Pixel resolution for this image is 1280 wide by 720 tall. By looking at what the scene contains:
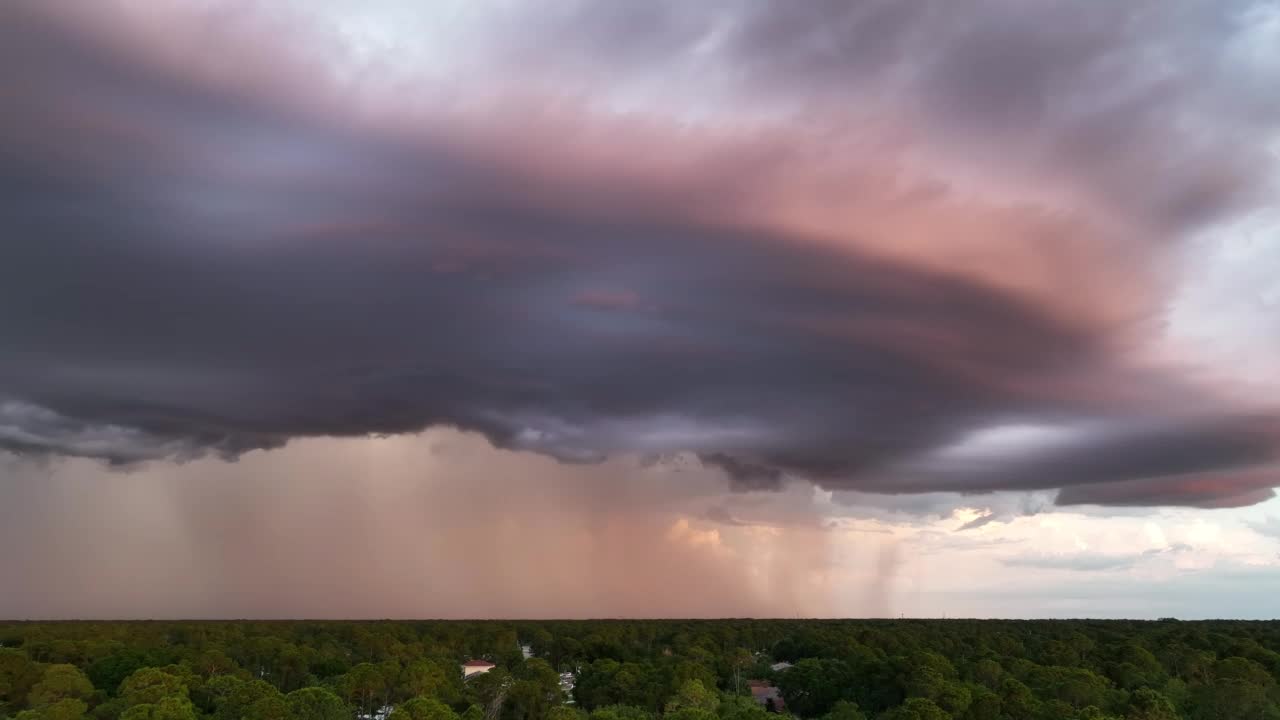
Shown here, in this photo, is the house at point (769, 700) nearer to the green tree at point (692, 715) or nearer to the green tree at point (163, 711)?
the green tree at point (692, 715)

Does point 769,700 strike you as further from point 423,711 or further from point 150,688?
point 150,688

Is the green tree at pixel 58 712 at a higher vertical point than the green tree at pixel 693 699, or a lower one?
higher

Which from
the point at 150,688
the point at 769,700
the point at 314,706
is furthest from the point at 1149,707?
the point at 150,688

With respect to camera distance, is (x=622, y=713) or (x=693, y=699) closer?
(x=693, y=699)

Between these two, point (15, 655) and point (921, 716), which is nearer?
point (921, 716)

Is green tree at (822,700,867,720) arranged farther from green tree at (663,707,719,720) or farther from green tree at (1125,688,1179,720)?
green tree at (1125,688,1179,720)

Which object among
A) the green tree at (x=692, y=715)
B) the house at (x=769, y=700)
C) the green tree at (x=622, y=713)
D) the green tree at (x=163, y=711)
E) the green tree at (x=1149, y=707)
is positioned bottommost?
the house at (x=769, y=700)

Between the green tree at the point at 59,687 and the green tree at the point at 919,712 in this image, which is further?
the green tree at the point at 59,687

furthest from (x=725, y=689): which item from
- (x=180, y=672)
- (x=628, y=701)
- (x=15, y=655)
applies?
(x=15, y=655)

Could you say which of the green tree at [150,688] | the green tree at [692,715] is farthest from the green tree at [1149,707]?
the green tree at [150,688]

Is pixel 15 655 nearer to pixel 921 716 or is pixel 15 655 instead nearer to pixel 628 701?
pixel 628 701

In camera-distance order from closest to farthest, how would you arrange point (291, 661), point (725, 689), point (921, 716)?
point (921, 716) < point (291, 661) < point (725, 689)
